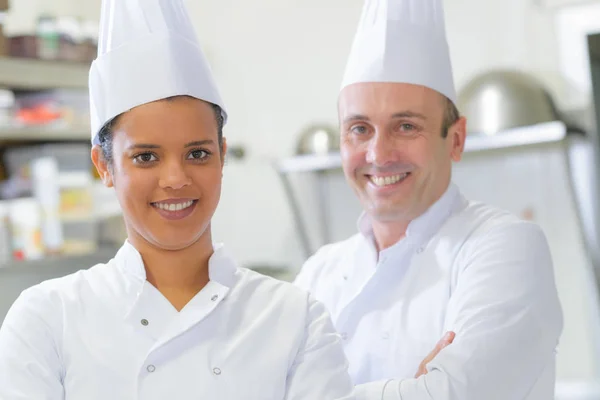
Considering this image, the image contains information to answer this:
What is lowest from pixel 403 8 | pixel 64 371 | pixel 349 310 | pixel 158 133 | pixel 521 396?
pixel 521 396

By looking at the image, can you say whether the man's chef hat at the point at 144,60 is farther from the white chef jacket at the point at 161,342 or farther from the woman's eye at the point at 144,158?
the white chef jacket at the point at 161,342

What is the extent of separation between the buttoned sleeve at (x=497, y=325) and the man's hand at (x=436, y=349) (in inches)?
0.7

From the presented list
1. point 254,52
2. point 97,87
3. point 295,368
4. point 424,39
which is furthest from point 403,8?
point 254,52

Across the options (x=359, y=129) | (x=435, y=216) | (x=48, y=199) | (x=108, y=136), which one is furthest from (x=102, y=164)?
(x=48, y=199)

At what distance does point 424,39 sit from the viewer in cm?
186

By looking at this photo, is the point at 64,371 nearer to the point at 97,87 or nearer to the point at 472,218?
the point at 97,87

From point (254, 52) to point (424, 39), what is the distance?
2.94 meters

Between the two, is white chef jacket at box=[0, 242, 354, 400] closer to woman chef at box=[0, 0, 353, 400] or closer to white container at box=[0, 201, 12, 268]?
woman chef at box=[0, 0, 353, 400]

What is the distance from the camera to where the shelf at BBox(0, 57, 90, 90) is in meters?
3.51

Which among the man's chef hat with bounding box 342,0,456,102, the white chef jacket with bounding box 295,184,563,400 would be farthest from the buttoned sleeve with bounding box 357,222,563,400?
the man's chef hat with bounding box 342,0,456,102

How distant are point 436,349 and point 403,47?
64 centimetres

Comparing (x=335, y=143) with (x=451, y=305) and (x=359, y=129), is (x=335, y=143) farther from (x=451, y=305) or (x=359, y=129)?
(x=451, y=305)

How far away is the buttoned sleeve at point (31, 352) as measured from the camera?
45.0 inches

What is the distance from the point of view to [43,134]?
12.0 feet
